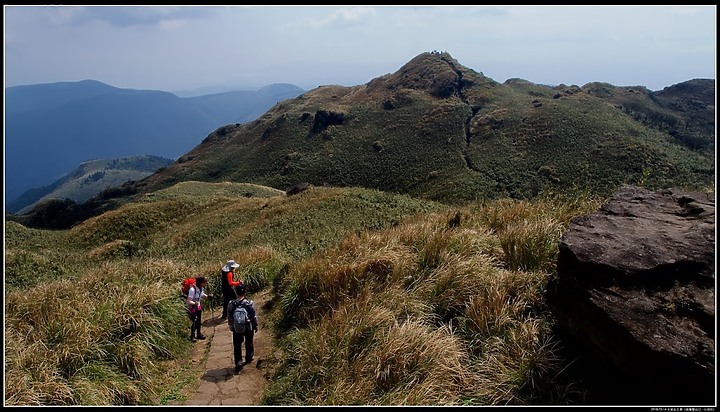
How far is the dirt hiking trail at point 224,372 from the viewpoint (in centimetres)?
637

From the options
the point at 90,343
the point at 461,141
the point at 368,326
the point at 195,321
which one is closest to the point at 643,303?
the point at 368,326

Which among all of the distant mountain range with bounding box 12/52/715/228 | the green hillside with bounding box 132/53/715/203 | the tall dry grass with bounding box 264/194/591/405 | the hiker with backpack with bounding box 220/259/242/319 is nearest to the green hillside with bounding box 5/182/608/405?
the tall dry grass with bounding box 264/194/591/405

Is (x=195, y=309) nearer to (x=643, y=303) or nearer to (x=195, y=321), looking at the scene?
(x=195, y=321)

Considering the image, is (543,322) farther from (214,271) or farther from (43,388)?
(214,271)

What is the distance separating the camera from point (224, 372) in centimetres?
718

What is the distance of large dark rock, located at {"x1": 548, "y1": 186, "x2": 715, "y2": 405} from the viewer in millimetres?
3771

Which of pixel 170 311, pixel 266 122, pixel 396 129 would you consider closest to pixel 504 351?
pixel 170 311

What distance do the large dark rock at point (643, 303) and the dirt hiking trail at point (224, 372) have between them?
4.59 metres

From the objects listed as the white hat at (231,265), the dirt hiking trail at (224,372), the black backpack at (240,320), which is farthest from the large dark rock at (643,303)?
the white hat at (231,265)

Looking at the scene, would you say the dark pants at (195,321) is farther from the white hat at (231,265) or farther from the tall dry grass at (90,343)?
the white hat at (231,265)

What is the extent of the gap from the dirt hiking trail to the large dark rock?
4590 millimetres

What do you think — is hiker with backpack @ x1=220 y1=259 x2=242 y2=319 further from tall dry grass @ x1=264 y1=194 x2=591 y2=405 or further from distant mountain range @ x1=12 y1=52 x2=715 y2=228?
distant mountain range @ x1=12 y1=52 x2=715 y2=228

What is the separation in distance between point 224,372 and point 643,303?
622cm

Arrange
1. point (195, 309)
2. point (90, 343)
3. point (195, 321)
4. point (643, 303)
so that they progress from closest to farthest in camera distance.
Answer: point (643, 303), point (90, 343), point (195, 309), point (195, 321)
